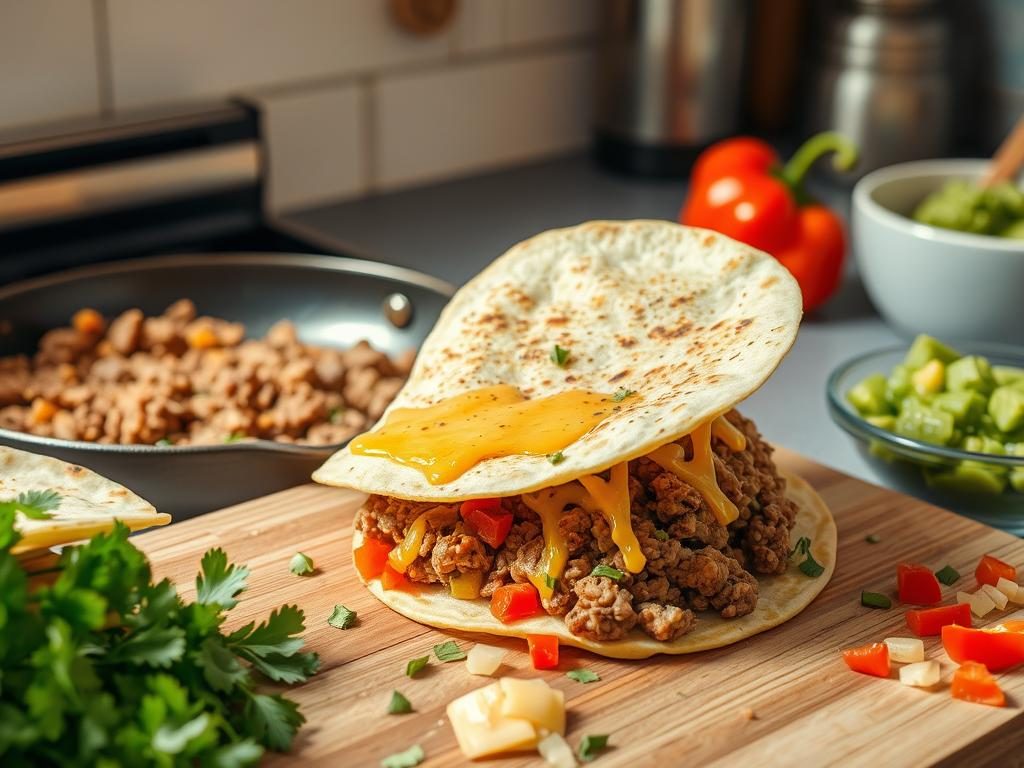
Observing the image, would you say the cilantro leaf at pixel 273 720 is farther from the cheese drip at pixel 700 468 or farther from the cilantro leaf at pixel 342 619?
the cheese drip at pixel 700 468

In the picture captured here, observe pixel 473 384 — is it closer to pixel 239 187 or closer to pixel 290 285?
pixel 290 285

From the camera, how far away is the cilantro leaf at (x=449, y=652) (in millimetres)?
1522

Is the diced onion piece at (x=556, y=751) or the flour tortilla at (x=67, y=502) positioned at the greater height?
the flour tortilla at (x=67, y=502)

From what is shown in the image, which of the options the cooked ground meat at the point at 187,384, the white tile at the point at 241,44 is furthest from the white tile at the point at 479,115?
the cooked ground meat at the point at 187,384

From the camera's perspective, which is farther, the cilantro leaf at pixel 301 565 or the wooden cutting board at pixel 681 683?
the cilantro leaf at pixel 301 565

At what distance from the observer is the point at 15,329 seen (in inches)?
92.9

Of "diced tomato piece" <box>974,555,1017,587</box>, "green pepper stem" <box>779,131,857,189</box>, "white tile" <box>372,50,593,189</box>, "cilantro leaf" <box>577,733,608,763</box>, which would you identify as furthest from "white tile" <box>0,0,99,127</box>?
"diced tomato piece" <box>974,555,1017,587</box>

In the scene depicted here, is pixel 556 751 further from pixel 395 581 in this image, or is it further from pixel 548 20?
pixel 548 20

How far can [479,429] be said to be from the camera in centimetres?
166

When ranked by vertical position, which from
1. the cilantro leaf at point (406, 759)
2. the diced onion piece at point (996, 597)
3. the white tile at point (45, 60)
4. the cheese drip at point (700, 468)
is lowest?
the cilantro leaf at point (406, 759)

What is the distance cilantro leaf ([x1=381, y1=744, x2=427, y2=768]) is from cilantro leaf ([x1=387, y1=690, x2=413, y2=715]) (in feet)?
0.24

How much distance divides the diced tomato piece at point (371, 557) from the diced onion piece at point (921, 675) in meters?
0.66

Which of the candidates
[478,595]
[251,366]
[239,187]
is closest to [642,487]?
[478,595]

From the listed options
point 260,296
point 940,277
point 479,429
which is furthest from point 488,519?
point 940,277
